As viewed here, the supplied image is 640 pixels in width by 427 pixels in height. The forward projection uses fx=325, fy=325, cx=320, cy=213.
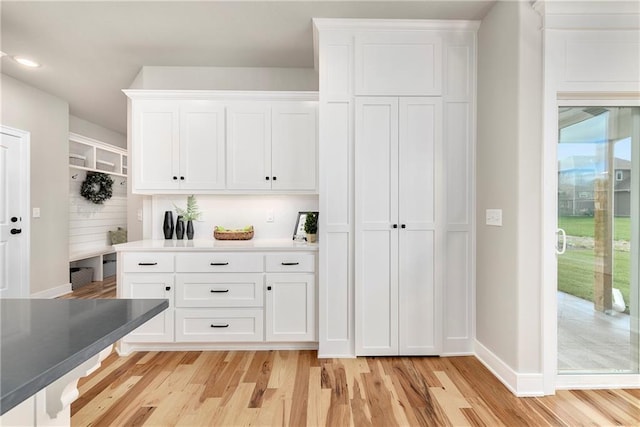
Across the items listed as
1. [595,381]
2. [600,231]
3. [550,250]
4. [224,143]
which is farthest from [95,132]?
[595,381]

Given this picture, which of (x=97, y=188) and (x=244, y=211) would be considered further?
(x=97, y=188)

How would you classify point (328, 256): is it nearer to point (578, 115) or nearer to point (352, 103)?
point (352, 103)

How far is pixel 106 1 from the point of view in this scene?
7.81 feet

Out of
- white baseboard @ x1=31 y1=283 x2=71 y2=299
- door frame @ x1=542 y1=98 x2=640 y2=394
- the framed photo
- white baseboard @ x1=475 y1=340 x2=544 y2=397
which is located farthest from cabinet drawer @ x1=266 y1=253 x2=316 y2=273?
white baseboard @ x1=31 y1=283 x2=71 y2=299

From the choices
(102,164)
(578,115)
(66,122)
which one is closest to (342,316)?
(578,115)

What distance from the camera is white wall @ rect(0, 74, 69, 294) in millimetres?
3848

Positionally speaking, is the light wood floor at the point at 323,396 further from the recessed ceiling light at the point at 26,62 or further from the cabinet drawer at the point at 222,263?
the recessed ceiling light at the point at 26,62

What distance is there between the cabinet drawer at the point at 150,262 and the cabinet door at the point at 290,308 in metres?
0.86

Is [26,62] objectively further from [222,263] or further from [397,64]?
[397,64]

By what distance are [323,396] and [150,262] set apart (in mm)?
1762

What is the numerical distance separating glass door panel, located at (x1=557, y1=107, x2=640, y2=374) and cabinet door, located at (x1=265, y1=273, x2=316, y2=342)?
181cm

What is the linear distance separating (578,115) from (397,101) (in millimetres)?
1230

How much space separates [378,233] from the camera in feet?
8.60

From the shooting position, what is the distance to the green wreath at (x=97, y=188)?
514cm
